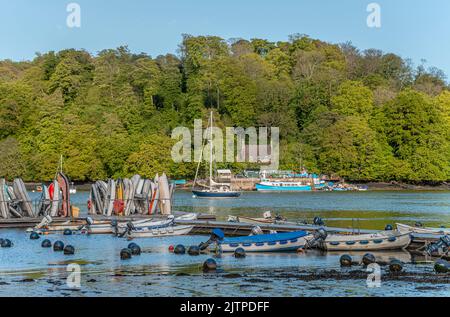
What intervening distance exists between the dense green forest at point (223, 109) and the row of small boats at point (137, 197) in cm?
8330

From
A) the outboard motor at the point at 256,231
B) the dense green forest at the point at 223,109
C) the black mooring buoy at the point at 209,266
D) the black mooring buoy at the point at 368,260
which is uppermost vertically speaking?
the dense green forest at the point at 223,109

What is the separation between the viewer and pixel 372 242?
4738cm

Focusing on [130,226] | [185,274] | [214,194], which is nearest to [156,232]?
[130,226]

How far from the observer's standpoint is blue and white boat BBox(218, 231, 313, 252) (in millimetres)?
47647

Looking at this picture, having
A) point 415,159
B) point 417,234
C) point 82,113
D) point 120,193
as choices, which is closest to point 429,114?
point 415,159

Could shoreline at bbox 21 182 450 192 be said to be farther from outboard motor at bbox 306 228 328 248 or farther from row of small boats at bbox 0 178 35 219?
outboard motor at bbox 306 228 328 248

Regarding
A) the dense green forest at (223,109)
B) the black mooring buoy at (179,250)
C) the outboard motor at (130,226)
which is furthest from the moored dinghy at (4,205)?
the dense green forest at (223,109)

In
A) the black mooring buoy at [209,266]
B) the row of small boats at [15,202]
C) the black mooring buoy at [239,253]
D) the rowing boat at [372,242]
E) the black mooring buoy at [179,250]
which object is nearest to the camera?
the black mooring buoy at [209,266]

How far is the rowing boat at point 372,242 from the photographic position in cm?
4719

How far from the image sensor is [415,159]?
150 m

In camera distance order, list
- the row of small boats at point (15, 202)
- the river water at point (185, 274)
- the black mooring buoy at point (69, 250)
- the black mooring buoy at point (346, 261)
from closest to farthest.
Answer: the river water at point (185, 274)
the black mooring buoy at point (346, 261)
the black mooring buoy at point (69, 250)
the row of small boats at point (15, 202)

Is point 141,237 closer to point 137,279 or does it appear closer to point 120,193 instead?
point 120,193

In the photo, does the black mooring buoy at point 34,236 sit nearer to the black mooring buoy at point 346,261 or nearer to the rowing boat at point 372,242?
the rowing boat at point 372,242

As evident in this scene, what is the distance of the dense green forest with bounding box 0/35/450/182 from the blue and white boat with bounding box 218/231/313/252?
10404 centimetres
